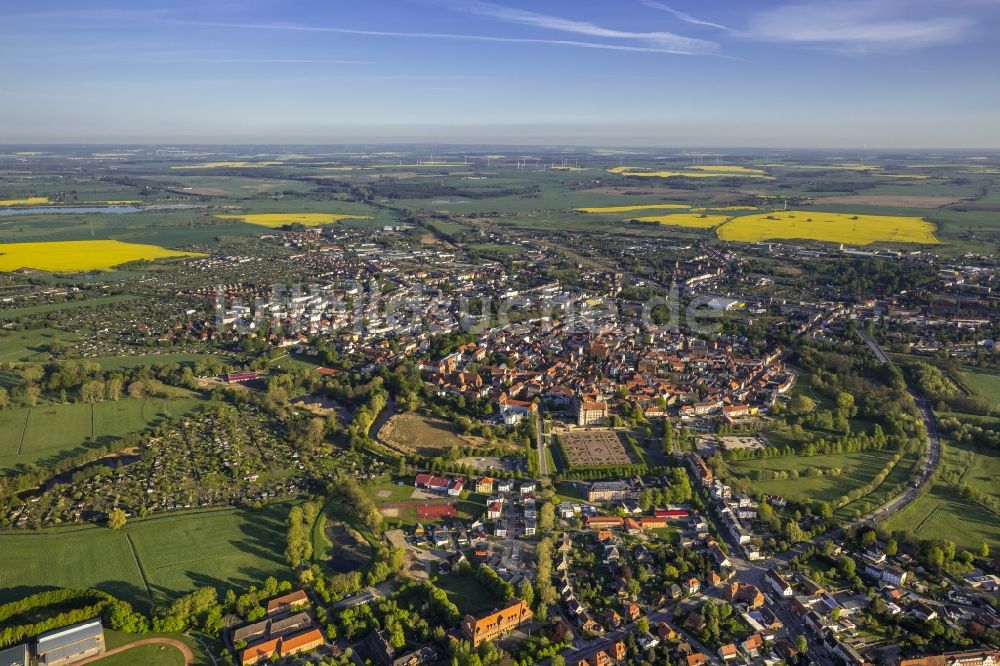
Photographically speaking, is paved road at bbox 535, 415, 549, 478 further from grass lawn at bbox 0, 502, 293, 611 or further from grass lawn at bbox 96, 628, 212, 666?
grass lawn at bbox 96, 628, 212, 666

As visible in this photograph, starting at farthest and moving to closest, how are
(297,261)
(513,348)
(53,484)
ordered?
1. (297,261)
2. (513,348)
3. (53,484)

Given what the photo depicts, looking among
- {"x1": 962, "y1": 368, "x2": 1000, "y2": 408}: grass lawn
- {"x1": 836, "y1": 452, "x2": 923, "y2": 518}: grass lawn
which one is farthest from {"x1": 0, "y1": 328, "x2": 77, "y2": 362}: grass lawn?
{"x1": 962, "y1": 368, "x2": 1000, "y2": 408}: grass lawn

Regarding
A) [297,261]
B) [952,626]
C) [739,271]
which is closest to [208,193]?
[297,261]

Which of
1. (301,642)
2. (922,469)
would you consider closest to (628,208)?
(922,469)

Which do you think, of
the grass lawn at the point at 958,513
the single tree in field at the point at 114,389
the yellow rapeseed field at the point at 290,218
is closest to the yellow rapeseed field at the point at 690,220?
the yellow rapeseed field at the point at 290,218

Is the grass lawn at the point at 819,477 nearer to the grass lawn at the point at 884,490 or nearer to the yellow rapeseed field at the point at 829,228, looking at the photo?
the grass lawn at the point at 884,490

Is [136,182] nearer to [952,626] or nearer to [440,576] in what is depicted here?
[440,576]

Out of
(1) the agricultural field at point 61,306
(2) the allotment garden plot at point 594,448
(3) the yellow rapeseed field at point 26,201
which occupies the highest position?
(3) the yellow rapeseed field at point 26,201
